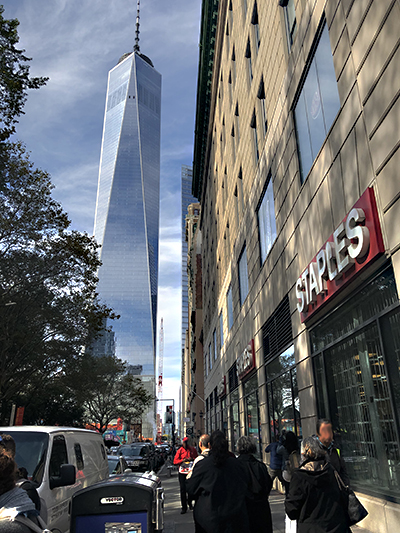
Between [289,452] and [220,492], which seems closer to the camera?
[220,492]

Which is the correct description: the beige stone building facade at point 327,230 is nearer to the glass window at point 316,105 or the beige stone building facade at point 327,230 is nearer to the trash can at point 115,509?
the glass window at point 316,105

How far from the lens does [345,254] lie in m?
7.45

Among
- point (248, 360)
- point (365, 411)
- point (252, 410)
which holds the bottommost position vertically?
point (365, 411)

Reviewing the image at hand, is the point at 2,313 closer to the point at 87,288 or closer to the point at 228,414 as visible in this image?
the point at 87,288

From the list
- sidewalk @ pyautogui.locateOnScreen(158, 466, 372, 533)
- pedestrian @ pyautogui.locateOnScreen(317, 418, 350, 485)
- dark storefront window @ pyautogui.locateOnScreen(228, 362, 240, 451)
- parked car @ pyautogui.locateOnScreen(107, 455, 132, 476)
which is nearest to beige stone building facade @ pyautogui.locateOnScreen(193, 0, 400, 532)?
sidewalk @ pyautogui.locateOnScreen(158, 466, 372, 533)

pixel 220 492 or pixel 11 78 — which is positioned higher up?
pixel 11 78

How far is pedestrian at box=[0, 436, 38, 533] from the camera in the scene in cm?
264

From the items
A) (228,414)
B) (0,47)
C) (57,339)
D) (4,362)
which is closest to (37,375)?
(57,339)

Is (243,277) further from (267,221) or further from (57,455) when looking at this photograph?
(57,455)

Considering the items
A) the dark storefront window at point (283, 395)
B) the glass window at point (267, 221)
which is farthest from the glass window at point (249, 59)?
the dark storefront window at point (283, 395)

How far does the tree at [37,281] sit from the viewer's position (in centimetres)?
1997

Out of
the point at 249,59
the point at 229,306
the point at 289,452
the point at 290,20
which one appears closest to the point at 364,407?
the point at 289,452

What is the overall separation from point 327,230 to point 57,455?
20.9ft

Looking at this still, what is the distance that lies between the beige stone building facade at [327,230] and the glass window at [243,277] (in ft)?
3.13
